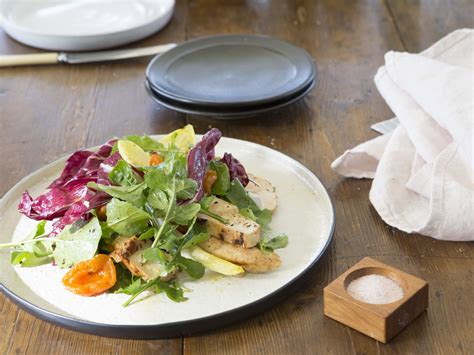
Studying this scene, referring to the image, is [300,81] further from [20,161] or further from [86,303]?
[86,303]

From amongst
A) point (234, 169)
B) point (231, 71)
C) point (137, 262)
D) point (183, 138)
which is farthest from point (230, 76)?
point (137, 262)

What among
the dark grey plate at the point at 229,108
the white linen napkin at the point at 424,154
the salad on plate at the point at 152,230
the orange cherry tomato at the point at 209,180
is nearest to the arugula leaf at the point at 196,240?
the salad on plate at the point at 152,230

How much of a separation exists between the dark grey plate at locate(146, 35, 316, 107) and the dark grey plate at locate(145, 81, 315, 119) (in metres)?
0.02

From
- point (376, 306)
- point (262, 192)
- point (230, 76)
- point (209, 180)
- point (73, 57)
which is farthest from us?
point (73, 57)

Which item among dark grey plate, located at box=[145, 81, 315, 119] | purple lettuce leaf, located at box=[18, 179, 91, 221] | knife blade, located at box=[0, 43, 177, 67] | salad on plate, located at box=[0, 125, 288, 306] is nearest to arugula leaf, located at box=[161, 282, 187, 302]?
salad on plate, located at box=[0, 125, 288, 306]

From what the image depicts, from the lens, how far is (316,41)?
2.17m

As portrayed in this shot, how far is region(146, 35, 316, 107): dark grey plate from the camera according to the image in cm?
176

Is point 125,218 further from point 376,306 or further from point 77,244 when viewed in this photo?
point 376,306

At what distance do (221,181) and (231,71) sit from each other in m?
0.70

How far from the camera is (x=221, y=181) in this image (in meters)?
1.28

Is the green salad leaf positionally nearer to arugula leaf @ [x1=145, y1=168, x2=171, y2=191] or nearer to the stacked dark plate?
arugula leaf @ [x1=145, y1=168, x2=171, y2=191]

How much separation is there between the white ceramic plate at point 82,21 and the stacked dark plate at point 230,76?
0.68 ft

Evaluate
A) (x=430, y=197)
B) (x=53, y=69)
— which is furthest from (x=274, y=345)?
(x=53, y=69)

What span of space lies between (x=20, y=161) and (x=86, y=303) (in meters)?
0.57
